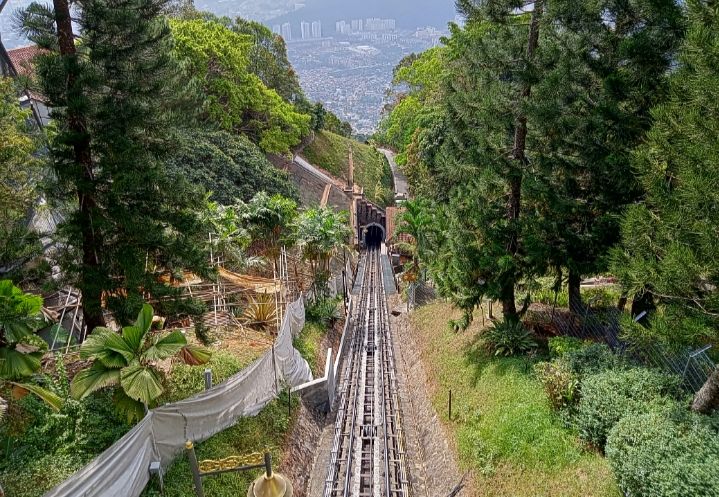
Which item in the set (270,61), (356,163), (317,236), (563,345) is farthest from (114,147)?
(356,163)

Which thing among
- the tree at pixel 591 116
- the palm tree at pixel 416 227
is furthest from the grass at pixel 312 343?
the tree at pixel 591 116

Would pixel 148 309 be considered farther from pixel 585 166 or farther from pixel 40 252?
pixel 585 166

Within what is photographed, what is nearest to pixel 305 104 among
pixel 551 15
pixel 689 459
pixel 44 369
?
pixel 551 15

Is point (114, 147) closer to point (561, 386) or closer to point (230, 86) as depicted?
point (561, 386)

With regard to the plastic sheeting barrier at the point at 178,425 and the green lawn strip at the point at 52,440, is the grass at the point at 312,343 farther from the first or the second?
the green lawn strip at the point at 52,440

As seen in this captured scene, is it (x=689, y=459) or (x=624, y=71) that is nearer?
(x=689, y=459)

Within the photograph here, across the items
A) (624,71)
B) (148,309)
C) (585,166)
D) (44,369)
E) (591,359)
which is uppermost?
(624,71)

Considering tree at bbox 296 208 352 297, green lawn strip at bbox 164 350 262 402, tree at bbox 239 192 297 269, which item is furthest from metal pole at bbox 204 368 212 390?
tree at bbox 296 208 352 297
